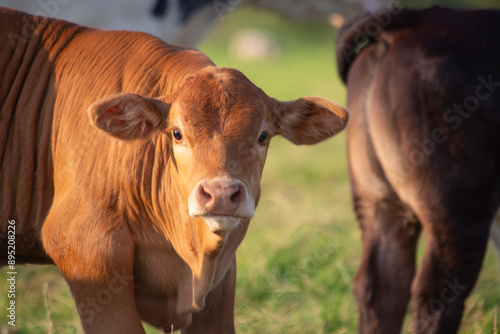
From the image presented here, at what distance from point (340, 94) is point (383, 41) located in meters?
8.81

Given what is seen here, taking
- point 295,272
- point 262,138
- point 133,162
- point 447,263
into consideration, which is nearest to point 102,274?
point 133,162

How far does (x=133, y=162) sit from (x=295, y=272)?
252cm

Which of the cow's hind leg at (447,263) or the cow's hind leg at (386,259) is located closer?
the cow's hind leg at (447,263)

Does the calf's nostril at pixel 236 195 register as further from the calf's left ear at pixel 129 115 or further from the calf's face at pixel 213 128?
the calf's left ear at pixel 129 115

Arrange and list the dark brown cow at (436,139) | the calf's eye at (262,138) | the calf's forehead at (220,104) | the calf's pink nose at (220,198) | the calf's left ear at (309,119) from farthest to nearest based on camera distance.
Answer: the dark brown cow at (436,139), the calf's left ear at (309,119), the calf's eye at (262,138), the calf's forehead at (220,104), the calf's pink nose at (220,198)

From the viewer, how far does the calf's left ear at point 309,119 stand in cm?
323

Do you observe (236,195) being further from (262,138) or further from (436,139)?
(436,139)

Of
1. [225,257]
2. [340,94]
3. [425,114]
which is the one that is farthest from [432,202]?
[340,94]

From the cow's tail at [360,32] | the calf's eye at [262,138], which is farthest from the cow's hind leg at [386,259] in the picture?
the calf's eye at [262,138]

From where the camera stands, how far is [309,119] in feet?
10.9

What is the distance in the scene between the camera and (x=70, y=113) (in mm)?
3342

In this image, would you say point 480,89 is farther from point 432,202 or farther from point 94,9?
point 94,9

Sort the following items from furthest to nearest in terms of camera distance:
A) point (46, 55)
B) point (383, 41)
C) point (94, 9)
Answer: point (94, 9)
point (383, 41)
point (46, 55)

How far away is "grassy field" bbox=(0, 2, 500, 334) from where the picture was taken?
15.4ft
